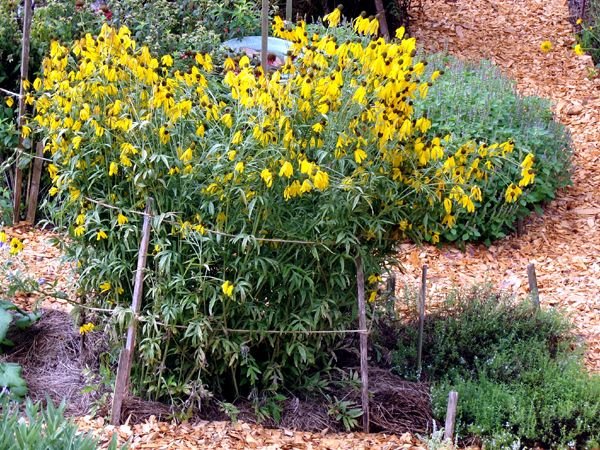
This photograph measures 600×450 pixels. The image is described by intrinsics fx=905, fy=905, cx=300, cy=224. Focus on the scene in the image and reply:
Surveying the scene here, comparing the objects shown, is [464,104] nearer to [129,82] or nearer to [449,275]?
[449,275]

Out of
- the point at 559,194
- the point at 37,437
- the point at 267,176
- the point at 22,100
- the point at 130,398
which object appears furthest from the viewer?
the point at 559,194

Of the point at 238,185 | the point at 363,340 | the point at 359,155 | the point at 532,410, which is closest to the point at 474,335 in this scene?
the point at 532,410

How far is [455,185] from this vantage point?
3.91 metres

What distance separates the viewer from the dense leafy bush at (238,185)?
3738 millimetres

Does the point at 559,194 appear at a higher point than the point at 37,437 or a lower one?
higher

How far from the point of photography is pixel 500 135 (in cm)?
660

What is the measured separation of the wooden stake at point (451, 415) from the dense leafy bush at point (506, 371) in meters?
0.23

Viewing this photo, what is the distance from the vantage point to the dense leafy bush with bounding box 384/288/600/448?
167 inches

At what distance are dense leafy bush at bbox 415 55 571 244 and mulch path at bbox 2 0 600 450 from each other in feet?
0.62

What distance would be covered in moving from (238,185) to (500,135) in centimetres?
334

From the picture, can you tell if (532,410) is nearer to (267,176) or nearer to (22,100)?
(267,176)

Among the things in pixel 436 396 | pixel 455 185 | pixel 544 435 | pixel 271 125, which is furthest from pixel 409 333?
pixel 271 125

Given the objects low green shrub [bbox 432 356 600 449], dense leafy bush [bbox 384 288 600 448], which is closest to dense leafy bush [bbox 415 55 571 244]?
dense leafy bush [bbox 384 288 600 448]

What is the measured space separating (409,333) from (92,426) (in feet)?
5.88
